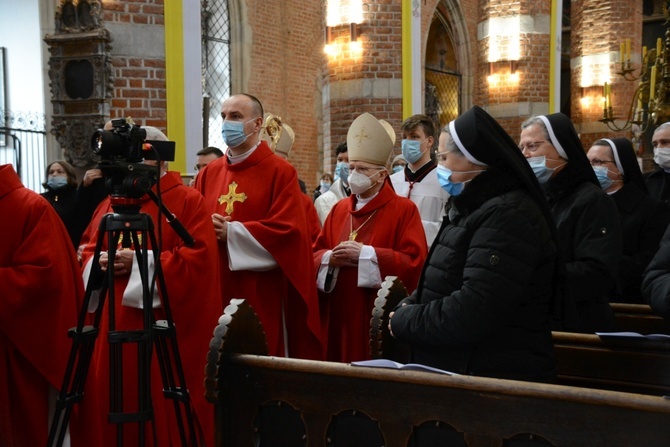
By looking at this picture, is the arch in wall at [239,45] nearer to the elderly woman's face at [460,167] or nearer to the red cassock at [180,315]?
the red cassock at [180,315]

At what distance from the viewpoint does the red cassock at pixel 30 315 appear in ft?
9.86

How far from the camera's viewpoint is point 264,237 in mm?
4324

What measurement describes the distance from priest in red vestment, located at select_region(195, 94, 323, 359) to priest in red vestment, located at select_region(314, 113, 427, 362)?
0.65ft

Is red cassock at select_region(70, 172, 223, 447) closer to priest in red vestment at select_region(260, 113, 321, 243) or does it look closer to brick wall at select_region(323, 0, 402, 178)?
priest in red vestment at select_region(260, 113, 321, 243)

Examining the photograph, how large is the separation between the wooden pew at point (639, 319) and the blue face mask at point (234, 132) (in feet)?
7.74

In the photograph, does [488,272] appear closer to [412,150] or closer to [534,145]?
[534,145]

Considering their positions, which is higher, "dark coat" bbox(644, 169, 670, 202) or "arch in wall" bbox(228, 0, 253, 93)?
"arch in wall" bbox(228, 0, 253, 93)

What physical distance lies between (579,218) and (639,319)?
3.11 ft

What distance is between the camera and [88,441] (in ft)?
10.2

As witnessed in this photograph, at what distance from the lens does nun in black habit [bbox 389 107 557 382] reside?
237cm

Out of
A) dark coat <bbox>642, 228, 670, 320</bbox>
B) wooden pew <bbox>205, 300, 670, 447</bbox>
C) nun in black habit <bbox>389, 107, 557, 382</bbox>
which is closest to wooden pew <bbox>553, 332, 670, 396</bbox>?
dark coat <bbox>642, 228, 670, 320</bbox>

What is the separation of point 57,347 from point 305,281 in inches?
65.8

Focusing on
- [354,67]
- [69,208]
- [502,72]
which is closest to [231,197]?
[69,208]

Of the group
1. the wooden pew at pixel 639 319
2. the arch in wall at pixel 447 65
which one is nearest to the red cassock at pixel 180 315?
the wooden pew at pixel 639 319
